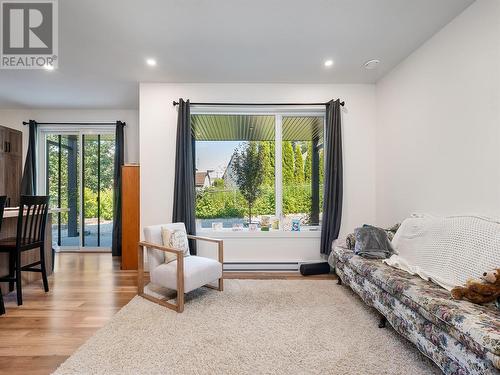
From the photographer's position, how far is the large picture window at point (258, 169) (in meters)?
3.93

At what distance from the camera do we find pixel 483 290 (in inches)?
60.4

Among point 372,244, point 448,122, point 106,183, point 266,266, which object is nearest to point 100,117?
point 106,183

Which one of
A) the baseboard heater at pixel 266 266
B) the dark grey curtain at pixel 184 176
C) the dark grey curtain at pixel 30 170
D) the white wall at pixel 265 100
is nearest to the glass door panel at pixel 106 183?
the dark grey curtain at pixel 30 170

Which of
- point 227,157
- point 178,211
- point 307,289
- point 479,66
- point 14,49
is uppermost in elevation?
point 14,49

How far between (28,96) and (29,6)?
2571 millimetres

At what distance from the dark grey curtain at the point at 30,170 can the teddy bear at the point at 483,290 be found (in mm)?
6216

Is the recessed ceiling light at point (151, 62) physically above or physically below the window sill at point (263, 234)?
above

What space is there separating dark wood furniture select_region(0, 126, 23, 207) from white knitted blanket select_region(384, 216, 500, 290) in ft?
19.7

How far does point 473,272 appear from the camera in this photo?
1822 millimetres

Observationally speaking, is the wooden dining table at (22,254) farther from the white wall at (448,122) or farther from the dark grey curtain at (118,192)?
the white wall at (448,122)

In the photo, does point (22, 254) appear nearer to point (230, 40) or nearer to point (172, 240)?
point (172, 240)

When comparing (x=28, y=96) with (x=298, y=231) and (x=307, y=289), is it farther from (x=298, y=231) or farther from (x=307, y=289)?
(x=307, y=289)

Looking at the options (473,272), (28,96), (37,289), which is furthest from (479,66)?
(28,96)

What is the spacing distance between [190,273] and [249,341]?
881 mm
